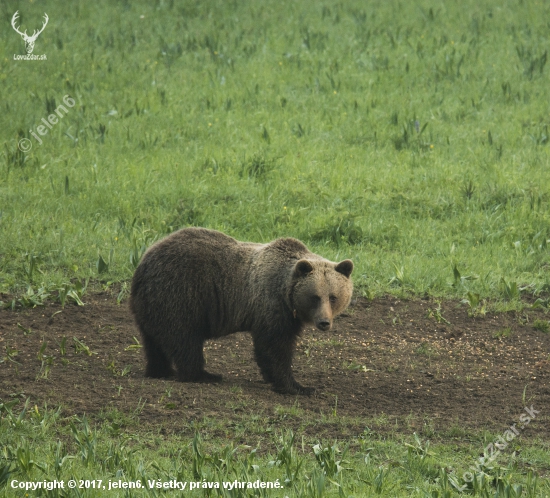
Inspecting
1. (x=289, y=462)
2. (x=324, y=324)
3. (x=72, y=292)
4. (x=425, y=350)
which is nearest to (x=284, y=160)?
(x=72, y=292)

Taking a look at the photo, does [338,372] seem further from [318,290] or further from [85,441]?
[85,441]

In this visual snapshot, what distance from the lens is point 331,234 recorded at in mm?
10414

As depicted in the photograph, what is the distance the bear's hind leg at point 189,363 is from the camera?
7.12 meters

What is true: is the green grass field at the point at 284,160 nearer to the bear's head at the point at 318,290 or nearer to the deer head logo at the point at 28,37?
the deer head logo at the point at 28,37

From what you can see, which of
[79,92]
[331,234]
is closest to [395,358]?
[331,234]

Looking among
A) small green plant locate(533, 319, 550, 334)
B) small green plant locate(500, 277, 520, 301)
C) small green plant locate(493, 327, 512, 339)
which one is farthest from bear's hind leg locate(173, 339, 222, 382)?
small green plant locate(500, 277, 520, 301)

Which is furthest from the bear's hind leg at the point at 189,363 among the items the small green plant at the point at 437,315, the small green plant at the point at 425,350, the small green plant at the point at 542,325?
the small green plant at the point at 542,325

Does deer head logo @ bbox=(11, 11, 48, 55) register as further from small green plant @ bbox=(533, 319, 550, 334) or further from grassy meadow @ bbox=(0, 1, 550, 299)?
small green plant @ bbox=(533, 319, 550, 334)

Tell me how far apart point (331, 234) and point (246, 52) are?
6.53m

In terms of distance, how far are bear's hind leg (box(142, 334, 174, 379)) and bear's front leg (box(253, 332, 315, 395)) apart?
819 mm

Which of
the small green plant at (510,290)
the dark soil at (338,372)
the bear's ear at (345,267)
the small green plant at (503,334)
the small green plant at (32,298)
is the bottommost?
the dark soil at (338,372)

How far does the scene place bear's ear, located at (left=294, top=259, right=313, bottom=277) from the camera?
6.88m

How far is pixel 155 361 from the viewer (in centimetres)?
736

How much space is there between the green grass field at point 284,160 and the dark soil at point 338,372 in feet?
1.04
